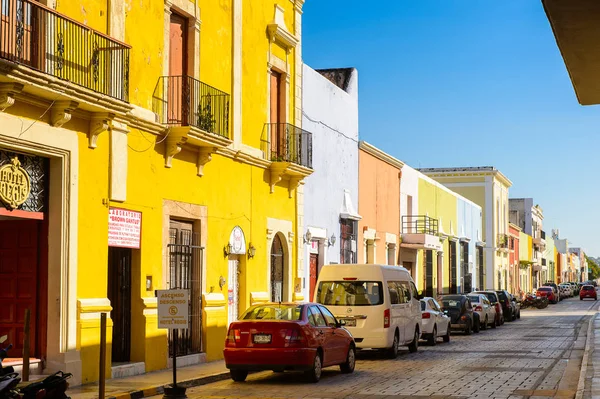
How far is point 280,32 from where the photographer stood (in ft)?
88.3

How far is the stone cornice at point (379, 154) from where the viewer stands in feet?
123

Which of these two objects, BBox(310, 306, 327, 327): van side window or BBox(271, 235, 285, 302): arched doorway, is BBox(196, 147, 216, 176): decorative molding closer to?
BBox(310, 306, 327, 327): van side window

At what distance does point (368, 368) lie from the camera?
20891 mm

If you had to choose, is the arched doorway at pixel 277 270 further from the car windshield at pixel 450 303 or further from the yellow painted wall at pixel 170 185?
the car windshield at pixel 450 303

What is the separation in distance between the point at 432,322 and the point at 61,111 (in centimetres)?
1576

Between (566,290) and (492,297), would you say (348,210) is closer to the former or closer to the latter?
(492,297)

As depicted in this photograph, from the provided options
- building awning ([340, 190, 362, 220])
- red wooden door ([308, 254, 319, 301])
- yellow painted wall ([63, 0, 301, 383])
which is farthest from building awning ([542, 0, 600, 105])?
building awning ([340, 190, 362, 220])

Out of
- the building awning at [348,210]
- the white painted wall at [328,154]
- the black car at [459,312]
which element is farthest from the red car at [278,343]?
the black car at [459,312]

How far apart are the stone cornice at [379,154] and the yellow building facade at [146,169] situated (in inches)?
389

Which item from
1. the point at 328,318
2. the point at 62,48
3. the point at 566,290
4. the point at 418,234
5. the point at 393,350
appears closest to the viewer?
the point at 62,48

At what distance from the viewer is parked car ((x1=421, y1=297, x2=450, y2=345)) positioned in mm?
28516

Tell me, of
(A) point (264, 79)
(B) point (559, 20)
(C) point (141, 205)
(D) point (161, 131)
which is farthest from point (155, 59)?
(B) point (559, 20)

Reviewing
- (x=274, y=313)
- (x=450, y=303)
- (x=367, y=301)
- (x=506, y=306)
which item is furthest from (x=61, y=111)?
(x=506, y=306)

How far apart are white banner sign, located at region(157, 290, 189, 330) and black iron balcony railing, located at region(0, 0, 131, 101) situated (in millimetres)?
3910
